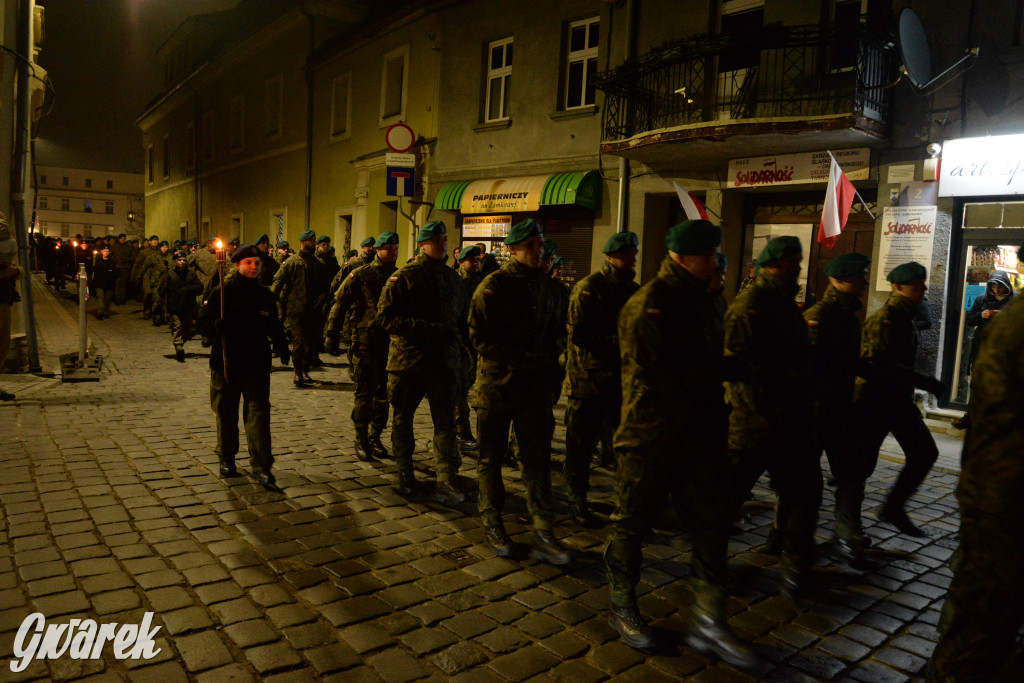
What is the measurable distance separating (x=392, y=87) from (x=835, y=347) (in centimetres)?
1679

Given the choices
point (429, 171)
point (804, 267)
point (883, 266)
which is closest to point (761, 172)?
point (804, 267)

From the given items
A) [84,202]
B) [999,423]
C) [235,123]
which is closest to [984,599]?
[999,423]

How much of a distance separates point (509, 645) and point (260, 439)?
3.14 m

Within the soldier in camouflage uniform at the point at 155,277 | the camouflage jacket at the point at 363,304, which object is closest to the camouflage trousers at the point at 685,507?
the camouflage jacket at the point at 363,304

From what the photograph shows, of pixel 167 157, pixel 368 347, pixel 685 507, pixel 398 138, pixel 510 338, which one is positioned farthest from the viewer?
pixel 167 157

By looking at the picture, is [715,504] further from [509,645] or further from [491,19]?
[491,19]

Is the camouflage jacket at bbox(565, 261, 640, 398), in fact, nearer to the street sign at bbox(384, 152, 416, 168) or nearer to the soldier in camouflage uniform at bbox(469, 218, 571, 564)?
the soldier in camouflage uniform at bbox(469, 218, 571, 564)

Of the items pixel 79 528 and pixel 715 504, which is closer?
pixel 715 504

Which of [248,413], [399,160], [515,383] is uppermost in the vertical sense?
[399,160]

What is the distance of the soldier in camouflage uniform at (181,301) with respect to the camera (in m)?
13.1

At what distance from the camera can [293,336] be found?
11031mm

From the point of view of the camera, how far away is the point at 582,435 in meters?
5.27

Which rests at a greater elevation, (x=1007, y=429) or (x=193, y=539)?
(x=1007, y=429)

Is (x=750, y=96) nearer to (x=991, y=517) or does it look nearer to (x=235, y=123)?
(x=991, y=517)
